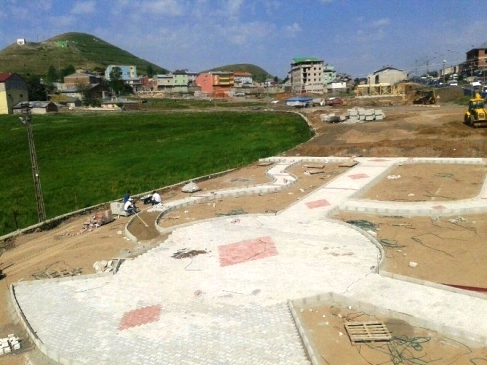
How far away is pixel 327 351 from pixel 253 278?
3.15 m

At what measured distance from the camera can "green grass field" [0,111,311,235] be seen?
788 inches

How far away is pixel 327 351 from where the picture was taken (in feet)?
24.6

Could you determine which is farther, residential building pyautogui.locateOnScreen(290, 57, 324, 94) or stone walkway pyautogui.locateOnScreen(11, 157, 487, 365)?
residential building pyautogui.locateOnScreen(290, 57, 324, 94)

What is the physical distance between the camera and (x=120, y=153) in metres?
30.8

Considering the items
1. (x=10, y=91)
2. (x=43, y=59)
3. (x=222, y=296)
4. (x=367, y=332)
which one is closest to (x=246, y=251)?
(x=222, y=296)

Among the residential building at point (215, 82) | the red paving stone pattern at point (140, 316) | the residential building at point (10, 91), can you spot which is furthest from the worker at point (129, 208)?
the residential building at point (215, 82)

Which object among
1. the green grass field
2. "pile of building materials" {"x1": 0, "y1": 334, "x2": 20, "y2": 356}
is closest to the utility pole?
the green grass field

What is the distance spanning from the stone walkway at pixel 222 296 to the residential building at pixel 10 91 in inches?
2673

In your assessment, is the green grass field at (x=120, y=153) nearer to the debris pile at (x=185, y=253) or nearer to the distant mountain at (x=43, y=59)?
the debris pile at (x=185, y=253)

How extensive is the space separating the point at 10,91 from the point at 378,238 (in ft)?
242

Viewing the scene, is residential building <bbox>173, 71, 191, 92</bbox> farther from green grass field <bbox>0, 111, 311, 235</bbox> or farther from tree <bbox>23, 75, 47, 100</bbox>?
green grass field <bbox>0, 111, 311, 235</bbox>

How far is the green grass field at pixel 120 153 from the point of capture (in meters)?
20.0

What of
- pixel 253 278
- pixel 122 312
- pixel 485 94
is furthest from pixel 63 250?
pixel 485 94

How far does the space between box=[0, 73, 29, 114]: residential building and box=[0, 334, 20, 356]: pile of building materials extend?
235 feet
